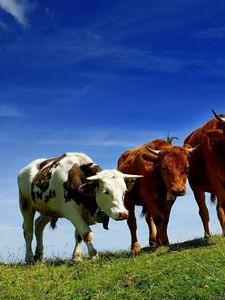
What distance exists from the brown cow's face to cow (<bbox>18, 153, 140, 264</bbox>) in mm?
878

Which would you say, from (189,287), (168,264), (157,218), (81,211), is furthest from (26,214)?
(189,287)

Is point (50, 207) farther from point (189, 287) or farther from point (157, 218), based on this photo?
point (189, 287)

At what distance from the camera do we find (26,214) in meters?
15.5

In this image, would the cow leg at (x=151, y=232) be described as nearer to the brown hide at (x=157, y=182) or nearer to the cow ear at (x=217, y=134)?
the brown hide at (x=157, y=182)

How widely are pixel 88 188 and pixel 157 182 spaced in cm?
230

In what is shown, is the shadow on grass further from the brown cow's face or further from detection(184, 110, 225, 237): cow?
the brown cow's face

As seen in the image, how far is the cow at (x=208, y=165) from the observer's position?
13500 mm

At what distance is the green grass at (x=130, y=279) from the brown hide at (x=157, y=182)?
2139mm

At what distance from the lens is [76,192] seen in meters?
13.1

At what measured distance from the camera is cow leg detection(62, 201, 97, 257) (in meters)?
12.6

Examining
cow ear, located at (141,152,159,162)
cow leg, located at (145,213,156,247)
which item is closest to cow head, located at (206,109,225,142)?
cow ear, located at (141,152,159,162)

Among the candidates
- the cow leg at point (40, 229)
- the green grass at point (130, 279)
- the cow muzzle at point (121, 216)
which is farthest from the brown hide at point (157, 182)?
the cow leg at point (40, 229)

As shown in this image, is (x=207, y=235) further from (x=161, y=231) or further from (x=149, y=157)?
(x=149, y=157)

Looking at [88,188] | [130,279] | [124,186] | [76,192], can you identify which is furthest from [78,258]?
[130,279]
